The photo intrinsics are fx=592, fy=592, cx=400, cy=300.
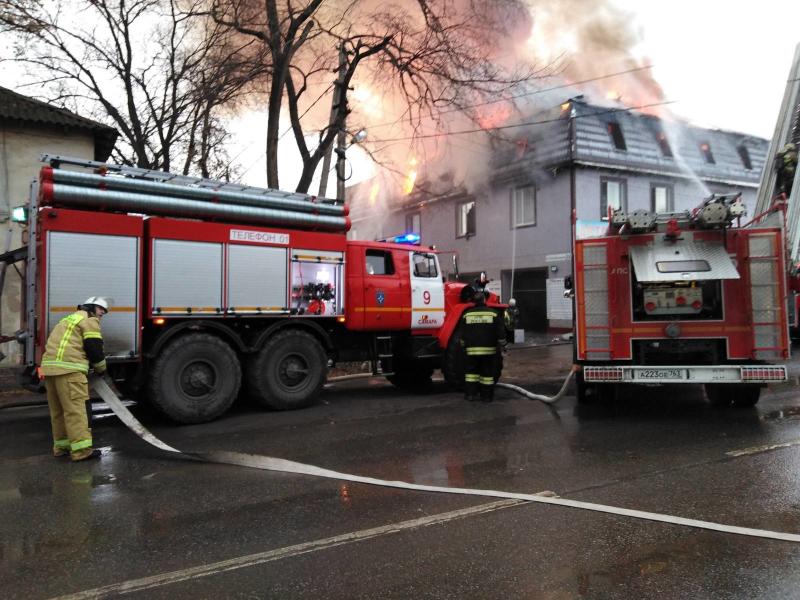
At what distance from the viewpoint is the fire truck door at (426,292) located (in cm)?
909

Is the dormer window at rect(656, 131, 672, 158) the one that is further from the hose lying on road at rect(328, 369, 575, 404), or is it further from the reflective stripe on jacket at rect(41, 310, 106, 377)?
the reflective stripe on jacket at rect(41, 310, 106, 377)

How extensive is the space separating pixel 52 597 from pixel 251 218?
17.0ft

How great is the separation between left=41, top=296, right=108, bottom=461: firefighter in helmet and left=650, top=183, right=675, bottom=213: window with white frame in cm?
1796

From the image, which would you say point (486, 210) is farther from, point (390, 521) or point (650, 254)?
point (390, 521)

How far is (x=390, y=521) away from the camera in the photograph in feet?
12.2

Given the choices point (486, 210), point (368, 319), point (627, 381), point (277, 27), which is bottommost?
point (627, 381)

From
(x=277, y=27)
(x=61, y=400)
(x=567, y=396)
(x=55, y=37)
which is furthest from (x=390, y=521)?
(x=55, y=37)

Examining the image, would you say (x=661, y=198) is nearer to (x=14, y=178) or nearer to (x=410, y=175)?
(x=410, y=175)

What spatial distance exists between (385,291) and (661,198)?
14.3m

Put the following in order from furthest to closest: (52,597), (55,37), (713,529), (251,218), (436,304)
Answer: (55,37)
(436,304)
(251,218)
(713,529)
(52,597)

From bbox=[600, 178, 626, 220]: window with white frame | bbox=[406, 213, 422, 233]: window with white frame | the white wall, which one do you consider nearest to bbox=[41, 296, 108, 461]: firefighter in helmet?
the white wall

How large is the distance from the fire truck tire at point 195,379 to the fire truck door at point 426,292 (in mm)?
2975

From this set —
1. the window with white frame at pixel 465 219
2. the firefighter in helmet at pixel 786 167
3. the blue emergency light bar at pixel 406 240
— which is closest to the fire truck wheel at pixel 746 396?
the blue emergency light bar at pixel 406 240

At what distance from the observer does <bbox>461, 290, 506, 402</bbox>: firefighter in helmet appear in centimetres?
809
